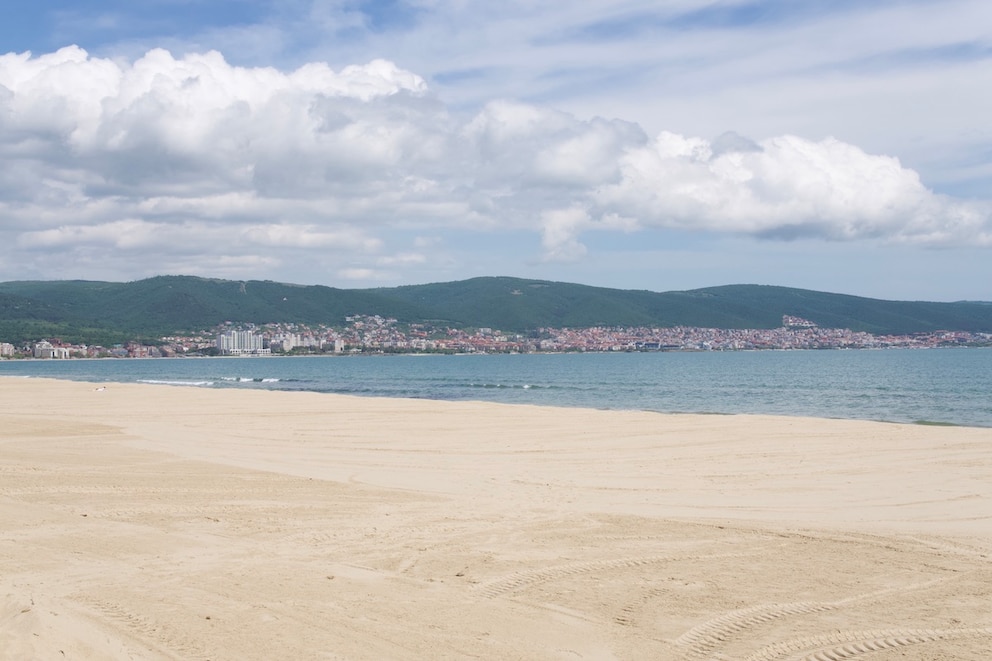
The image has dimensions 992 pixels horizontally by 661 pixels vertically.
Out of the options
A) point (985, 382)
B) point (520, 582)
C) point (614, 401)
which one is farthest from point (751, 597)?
point (985, 382)

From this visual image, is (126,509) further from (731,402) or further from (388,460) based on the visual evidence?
(731,402)

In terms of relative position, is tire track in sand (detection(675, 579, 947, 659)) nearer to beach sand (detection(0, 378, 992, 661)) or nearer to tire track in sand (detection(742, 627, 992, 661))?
beach sand (detection(0, 378, 992, 661))

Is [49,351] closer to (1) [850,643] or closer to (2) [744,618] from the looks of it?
(2) [744,618]

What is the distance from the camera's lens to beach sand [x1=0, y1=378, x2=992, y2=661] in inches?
282

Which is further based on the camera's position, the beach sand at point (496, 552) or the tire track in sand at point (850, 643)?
the beach sand at point (496, 552)

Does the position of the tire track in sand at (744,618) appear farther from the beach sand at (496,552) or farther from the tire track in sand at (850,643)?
the tire track in sand at (850,643)

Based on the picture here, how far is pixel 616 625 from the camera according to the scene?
7664 millimetres

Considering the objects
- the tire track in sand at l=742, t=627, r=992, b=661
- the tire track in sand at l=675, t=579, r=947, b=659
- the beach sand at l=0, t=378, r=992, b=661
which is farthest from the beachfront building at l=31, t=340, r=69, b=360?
the tire track in sand at l=742, t=627, r=992, b=661

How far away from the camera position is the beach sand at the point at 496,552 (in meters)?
7.16

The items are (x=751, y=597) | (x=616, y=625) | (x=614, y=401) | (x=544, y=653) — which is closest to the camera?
(x=544, y=653)

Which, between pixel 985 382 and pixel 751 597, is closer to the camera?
pixel 751 597

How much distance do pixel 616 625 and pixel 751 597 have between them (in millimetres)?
1755

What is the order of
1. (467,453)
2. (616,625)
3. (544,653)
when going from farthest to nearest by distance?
(467,453)
(616,625)
(544,653)

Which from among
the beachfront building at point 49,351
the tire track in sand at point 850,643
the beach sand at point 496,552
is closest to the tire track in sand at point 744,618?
the beach sand at point 496,552
